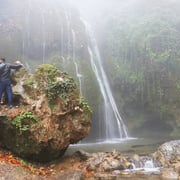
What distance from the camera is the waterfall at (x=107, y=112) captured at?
58.7 ft

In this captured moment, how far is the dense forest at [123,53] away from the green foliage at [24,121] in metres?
9.09

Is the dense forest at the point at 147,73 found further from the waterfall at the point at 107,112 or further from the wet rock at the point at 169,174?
the wet rock at the point at 169,174

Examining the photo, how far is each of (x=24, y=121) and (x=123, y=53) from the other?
12760mm

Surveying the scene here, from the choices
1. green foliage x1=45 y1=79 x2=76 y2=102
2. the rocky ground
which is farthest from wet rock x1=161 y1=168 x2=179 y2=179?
green foliage x1=45 y1=79 x2=76 y2=102

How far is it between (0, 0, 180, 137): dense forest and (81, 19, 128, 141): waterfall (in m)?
0.42

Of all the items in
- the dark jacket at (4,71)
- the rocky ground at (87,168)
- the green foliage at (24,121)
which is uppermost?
the dark jacket at (4,71)

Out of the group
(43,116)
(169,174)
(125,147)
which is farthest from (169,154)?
(43,116)

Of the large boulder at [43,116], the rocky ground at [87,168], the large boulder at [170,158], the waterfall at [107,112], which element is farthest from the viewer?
the waterfall at [107,112]

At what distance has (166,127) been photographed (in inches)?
752

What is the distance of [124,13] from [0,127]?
18029 millimetres

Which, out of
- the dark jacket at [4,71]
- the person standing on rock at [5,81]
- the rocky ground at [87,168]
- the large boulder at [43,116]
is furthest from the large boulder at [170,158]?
the dark jacket at [4,71]

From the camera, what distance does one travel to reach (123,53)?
20969mm

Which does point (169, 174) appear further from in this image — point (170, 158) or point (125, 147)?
point (125, 147)

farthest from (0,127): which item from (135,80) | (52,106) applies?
(135,80)
